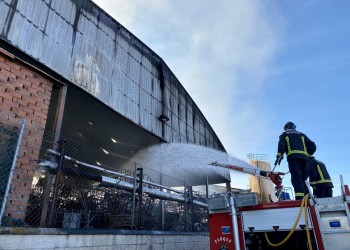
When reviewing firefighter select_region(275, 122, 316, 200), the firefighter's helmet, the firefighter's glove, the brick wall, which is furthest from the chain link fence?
the firefighter's helmet

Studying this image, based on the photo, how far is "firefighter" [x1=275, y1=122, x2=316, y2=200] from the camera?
5.02 m

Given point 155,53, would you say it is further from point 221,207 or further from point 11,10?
point 221,207

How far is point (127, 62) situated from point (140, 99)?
1409mm

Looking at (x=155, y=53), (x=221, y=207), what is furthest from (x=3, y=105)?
(x=155, y=53)

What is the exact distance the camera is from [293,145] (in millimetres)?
5340

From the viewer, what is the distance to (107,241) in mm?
4910

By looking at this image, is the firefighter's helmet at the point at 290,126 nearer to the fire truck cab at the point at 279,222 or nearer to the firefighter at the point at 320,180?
the firefighter at the point at 320,180

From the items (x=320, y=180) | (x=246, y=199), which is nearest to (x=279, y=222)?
(x=246, y=199)

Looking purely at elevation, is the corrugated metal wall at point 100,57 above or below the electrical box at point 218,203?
above

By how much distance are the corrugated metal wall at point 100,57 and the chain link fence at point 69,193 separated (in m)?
1.90

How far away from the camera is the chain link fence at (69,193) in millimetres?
4812

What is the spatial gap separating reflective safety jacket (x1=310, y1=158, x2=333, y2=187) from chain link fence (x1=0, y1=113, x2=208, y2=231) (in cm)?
378

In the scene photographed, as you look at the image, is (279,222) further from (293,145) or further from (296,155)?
(293,145)

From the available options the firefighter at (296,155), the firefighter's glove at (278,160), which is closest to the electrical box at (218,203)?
→ the firefighter at (296,155)
